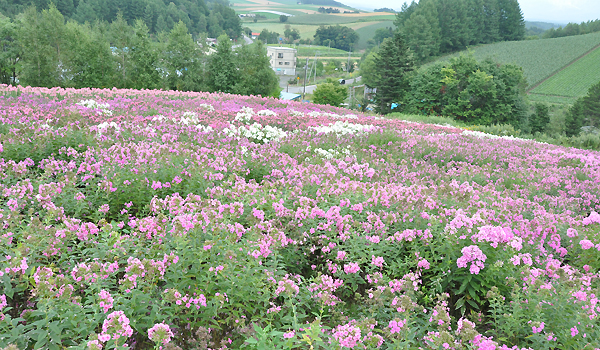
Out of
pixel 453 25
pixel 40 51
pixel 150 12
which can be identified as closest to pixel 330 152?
pixel 40 51

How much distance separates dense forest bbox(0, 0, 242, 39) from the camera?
8297 centimetres

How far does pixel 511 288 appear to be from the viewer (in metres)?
3.79

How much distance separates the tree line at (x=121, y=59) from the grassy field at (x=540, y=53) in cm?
7333

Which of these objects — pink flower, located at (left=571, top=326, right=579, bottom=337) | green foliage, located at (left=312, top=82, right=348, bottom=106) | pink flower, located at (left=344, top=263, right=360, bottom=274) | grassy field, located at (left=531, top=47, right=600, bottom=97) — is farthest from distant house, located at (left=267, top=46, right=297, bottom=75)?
pink flower, located at (left=571, top=326, right=579, bottom=337)

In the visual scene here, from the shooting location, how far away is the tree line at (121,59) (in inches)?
1276

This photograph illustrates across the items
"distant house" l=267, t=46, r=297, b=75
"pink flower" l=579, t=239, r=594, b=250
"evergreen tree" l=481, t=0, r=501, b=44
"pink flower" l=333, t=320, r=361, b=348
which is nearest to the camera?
"pink flower" l=333, t=320, r=361, b=348

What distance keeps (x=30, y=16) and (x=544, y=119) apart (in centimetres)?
7278

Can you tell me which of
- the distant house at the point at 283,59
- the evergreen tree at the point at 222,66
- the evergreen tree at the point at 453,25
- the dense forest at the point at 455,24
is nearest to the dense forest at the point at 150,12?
the distant house at the point at 283,59

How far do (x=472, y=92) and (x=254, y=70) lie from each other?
3097cm

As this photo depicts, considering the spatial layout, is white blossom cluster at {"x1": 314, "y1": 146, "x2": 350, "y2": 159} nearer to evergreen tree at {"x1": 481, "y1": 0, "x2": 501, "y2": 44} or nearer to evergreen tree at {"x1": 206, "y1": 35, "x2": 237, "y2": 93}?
evergreen tree at {"x1": 206, "y1": 35, "x2": 237, "y2": 93}

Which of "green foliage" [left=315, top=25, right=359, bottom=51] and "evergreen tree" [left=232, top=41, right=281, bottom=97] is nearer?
"evergreen tree" [left=232, top=41, right=281, bottom=97]

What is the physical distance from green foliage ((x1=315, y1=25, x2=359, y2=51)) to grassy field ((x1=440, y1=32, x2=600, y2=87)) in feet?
301

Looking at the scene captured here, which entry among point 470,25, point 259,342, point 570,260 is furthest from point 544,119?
point 259,342

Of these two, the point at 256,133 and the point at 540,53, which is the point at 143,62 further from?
the point at 540,53
